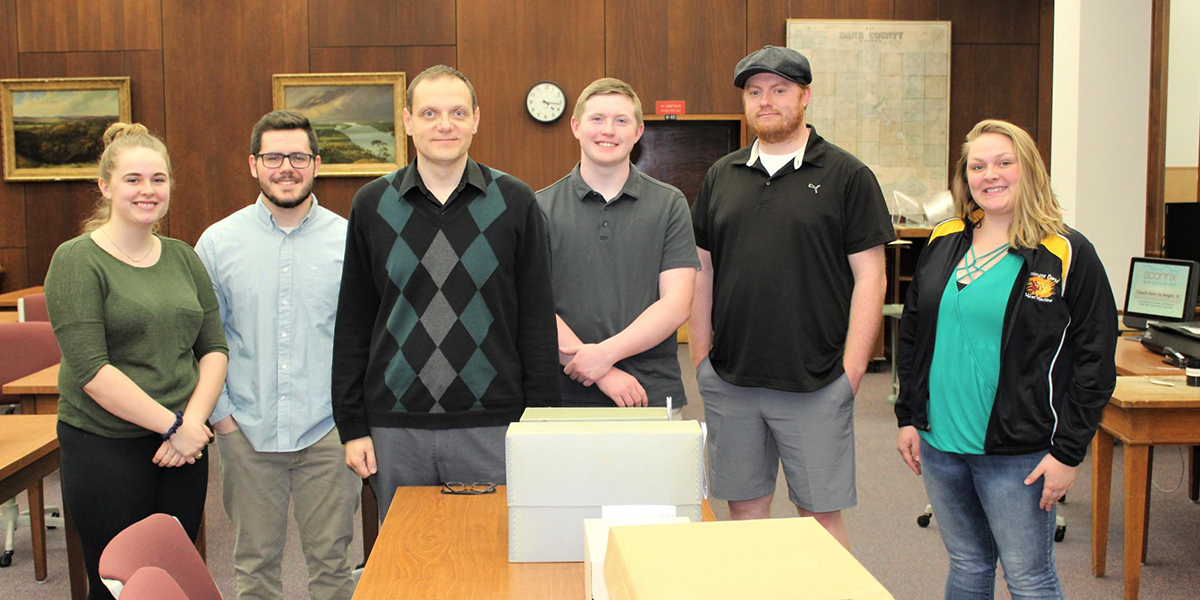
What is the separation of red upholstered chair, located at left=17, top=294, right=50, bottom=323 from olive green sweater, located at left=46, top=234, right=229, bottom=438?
3095mm

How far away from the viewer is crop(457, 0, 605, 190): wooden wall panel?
304 inches

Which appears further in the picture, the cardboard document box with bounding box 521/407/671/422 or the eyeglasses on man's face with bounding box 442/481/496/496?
the eyeglasses on man's face with bounding box 442/481/496/496

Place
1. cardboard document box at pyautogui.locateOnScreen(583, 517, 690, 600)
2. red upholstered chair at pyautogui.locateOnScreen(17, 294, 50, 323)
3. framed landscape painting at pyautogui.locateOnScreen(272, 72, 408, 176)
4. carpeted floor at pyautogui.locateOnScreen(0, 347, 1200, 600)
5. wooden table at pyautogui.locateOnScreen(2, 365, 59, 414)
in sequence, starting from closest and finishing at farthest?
1. cardboard document box at pyautogui.locateOnScreen(583, 517, 690, 600)
2. carpeted floor at pyautogui.locateOnScreen(0, 347, 1200, 600)
3. wooden table at pyautogui.locateOnScreen(2, 365, 59, 414)
4. red upholstered chair at pyautogui.locateOnScreen(17, 294, 50, 323)
5. framed landscape painting at pyautogui.locateOnScreen(272, 72, 408, 176)

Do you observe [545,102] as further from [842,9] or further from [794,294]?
[794,294]

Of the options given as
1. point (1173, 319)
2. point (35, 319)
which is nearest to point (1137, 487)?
point (1173, 319)

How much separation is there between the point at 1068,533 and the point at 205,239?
11.3 feet

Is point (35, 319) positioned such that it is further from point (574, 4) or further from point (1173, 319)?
point (1173, 319)

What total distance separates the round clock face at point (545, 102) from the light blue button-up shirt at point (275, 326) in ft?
18.4

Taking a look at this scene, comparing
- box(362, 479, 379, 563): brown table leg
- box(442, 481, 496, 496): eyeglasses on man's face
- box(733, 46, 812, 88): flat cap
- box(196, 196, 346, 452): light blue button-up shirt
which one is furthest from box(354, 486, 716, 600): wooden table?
box(733, 46, 812, 88): flat cap

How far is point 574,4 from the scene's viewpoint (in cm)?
773

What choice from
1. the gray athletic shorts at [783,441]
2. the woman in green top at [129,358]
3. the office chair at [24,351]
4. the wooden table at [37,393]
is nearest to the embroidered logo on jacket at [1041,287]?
the gray athletic shorts at [783,441]

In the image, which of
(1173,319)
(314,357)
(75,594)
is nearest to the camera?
(314,357)

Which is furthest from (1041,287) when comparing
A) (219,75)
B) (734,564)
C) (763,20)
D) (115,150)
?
(219,75)

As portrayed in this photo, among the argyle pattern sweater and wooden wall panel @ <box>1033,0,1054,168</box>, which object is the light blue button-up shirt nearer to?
the argyle pattern sweater
